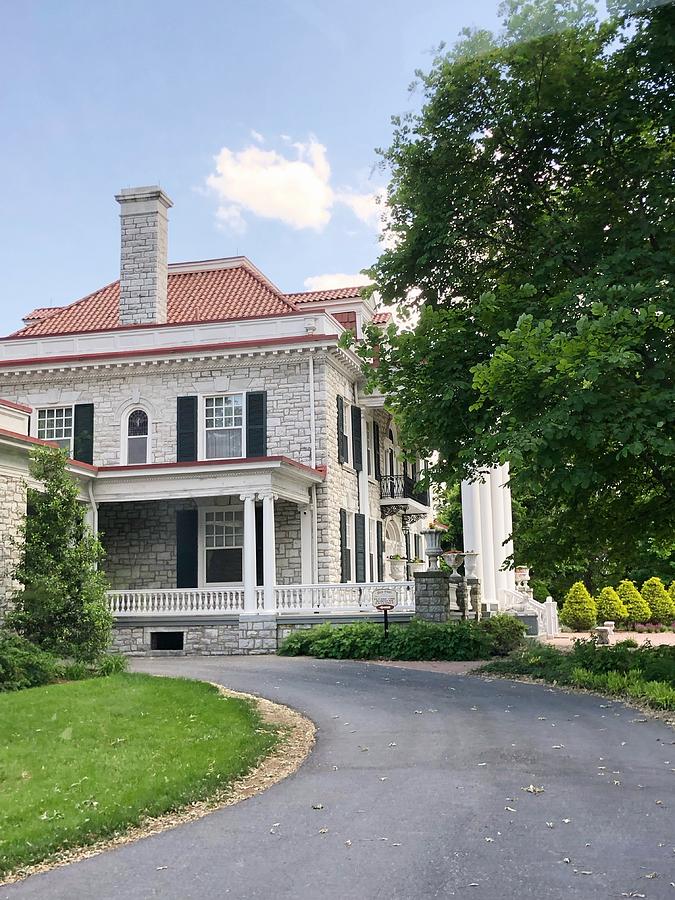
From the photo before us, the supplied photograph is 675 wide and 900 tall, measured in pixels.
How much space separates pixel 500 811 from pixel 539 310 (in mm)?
8354

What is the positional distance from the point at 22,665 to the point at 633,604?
2182 cm

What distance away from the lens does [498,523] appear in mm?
26453

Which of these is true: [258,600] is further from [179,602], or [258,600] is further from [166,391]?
[166,391]

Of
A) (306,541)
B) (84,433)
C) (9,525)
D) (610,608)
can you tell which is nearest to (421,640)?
(306,541)

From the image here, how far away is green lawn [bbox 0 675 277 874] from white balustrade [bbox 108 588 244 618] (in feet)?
27.9

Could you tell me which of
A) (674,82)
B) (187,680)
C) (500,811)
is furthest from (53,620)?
(674,82)

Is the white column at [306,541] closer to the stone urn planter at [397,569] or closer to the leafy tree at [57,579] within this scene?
the stone urn planter at [397,569]

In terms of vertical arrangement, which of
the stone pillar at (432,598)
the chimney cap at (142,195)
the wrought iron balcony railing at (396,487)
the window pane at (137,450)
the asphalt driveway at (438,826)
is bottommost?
the asphalt driveway at (438,826)

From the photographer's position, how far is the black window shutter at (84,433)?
24312 millimetres

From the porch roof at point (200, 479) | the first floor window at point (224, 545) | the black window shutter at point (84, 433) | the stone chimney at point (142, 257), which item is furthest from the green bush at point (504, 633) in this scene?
the stone chimney at point (142, 257)

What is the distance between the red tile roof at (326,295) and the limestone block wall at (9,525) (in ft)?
45.7

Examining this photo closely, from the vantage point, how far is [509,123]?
13727 millimetres

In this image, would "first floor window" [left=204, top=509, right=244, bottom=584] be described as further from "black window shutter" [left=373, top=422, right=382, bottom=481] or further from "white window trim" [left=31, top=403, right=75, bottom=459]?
"black window shutter" [left=373, top=422, right=382, bottom=481]

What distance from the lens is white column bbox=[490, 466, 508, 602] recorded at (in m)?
25.2
